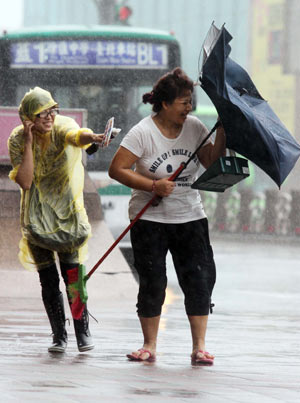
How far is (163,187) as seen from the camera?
592cm

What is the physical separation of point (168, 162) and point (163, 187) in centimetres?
20

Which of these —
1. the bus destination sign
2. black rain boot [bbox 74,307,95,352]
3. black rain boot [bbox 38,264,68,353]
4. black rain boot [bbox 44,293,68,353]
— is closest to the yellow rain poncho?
black rain boot [bbox 38,264,68,353]

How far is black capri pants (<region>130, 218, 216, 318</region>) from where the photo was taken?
20.0 ft

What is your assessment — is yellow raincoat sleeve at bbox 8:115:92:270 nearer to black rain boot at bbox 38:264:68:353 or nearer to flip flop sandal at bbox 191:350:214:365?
black rain boot at bbox 38:264:68:353

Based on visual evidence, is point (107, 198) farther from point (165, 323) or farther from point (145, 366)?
point (145, 366)

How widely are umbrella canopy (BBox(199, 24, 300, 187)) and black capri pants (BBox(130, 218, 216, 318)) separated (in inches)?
19.1

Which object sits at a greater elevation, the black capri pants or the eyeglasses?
the eyeglasses

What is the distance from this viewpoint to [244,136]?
5.88 metres

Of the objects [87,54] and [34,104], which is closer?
[34,104]

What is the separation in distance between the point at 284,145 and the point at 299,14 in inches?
766

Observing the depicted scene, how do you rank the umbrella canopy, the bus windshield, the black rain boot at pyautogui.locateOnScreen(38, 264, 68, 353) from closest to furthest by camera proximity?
1. the umbrella canopy
2. the black rain boot at pyautogui.locateOnScreen(38, 264, 68, 353)
3. the bus windshield

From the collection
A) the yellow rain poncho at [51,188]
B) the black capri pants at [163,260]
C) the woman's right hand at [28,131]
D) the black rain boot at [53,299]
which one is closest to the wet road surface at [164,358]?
the black rain boot at [53,299]

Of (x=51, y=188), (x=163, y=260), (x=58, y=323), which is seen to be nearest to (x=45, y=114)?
(x=51, y=188)

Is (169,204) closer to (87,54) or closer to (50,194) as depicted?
(50,194)
